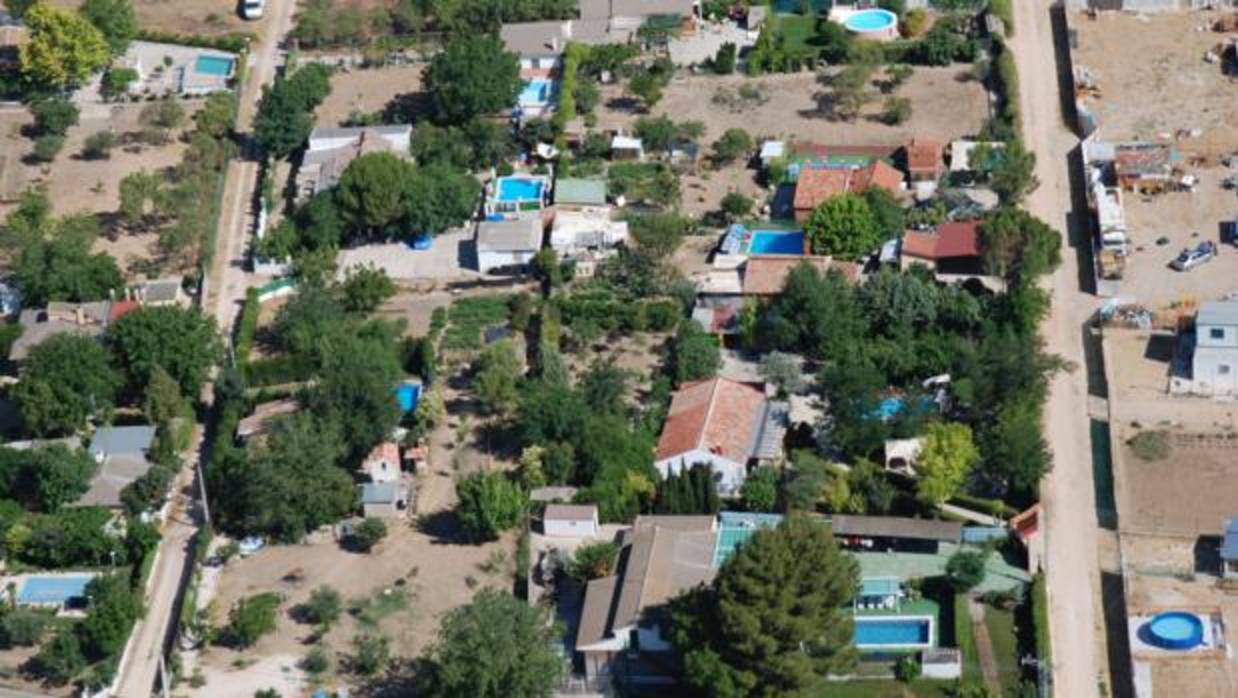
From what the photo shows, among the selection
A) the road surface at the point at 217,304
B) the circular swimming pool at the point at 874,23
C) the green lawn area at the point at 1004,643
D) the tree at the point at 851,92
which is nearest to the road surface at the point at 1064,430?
the green lawn area at the point at 1004,643

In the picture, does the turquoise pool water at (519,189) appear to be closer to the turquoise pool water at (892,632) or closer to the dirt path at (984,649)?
the turquoise pool water at (892,632)

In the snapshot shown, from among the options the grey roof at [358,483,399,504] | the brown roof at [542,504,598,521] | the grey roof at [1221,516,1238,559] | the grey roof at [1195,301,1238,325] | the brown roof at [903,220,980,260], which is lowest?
the grey roof at [358,483,399,504]

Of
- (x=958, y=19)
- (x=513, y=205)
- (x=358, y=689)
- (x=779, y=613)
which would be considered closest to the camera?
(x=779, y=613)

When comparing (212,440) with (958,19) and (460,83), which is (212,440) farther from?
(958,19)

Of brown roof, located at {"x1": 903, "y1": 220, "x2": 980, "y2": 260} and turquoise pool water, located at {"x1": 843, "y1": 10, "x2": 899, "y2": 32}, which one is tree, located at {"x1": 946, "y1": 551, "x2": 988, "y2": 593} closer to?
brown roof, located at {"x1": 903, "y1": 220, "x2": 980, "y2": 260}

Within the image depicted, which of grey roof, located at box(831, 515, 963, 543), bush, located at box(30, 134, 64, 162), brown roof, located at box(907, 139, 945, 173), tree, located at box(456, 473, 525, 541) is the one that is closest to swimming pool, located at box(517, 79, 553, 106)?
brown roof, located at box(907, 139, 945, 173)

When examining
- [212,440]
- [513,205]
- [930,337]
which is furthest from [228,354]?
[930,337]
